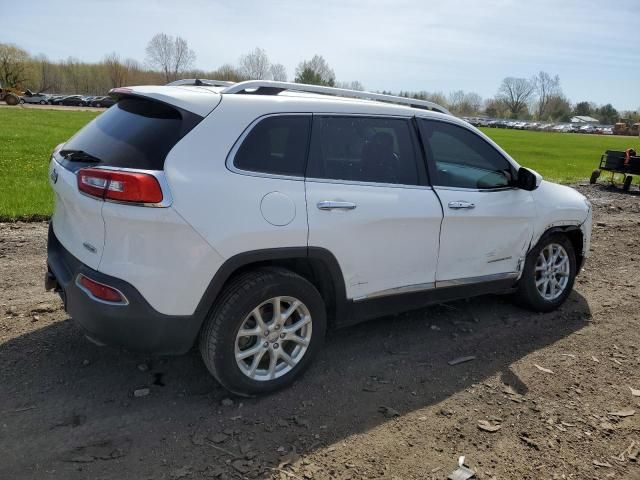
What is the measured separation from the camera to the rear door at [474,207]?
4109mm

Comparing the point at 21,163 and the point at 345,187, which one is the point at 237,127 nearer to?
the point at 345,187

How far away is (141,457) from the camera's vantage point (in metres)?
2.84

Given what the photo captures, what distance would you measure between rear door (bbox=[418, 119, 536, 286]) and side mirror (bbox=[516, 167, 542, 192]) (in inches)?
2.3

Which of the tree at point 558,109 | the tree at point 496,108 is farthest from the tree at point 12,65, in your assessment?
the tree at point 558,109

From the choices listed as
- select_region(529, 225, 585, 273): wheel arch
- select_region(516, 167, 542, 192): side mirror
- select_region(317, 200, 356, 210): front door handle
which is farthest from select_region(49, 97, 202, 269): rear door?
select_region(529, 225, 585, 273): wheel arch

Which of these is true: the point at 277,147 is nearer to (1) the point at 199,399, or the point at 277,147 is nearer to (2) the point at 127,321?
(2) the point at 127,321

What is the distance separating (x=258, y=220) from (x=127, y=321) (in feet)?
2.98

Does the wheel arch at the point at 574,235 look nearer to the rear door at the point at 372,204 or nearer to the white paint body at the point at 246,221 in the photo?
the white paint body at the point at 246,221

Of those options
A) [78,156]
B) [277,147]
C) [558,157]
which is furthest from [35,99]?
[277,147]

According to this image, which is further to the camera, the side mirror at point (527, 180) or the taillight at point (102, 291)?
the side mirror at point (527, 180)

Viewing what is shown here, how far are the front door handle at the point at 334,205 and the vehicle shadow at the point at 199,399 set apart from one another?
119 cm

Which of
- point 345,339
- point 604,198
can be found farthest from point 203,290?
point 604,198

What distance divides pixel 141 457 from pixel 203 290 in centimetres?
93

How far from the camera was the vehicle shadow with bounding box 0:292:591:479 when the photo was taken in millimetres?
2852
